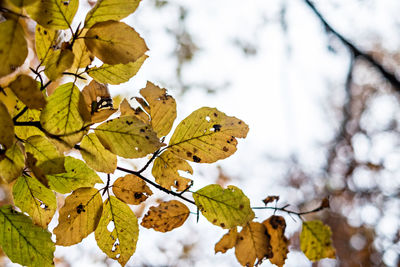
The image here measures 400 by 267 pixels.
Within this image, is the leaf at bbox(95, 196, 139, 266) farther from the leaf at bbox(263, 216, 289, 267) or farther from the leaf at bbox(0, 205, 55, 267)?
the leaf at bbox(263, 216, 289, 267)

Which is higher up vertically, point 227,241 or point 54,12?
point 54,12

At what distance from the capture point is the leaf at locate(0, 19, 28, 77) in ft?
0.85

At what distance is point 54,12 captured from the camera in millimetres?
302

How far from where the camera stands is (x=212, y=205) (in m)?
0.39

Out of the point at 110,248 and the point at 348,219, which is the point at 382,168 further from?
the point at 110,248

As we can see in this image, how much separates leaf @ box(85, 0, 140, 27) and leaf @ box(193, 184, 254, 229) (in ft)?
0.79

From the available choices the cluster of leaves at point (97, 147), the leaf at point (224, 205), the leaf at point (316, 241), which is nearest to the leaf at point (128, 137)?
the cluster of leaves at point (97, 147)

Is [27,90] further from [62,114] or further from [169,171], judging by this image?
[169,171]

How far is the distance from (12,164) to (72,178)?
0.37 ft

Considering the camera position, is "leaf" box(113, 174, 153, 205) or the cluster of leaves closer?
the cluster of leaves

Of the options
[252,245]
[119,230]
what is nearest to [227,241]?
[252,245]

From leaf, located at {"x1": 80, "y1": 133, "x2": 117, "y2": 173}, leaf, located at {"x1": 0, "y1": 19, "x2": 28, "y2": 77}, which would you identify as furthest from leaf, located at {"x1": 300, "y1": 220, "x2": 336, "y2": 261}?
leaf, located at {"x1": 0, "y1": 19, "x2": 28, "y2": 77}

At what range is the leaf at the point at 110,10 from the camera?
302 mm

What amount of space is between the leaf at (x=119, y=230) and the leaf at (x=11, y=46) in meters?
0.22
